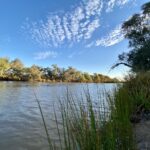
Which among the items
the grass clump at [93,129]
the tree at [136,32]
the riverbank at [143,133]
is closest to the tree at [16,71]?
the tree at [136,32]

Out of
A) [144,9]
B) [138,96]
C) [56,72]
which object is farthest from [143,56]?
[56,72]

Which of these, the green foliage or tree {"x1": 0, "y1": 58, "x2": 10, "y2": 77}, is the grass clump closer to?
the green foliage

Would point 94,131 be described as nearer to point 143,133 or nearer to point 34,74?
point 143,133

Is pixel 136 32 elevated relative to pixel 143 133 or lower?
elevated

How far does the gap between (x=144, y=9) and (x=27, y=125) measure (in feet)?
48.2

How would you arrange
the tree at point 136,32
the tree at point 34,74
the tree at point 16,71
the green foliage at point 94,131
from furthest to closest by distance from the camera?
the tree at point 34,74
the tree at point 16,71
the tree at point 136,32
the green foliage at point 94,131

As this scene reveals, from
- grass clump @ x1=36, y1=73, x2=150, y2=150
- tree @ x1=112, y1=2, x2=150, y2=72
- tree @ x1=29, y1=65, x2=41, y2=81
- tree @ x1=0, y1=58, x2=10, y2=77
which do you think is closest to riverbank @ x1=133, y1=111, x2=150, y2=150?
grass clump @ x1=36, y1=73, x2=150, y2=150

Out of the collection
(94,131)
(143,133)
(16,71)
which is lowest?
(143,133)

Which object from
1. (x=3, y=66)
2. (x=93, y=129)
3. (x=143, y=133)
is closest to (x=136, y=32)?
(x=143, y=133)

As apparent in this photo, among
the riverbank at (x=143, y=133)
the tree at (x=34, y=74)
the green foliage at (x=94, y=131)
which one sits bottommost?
the riverbank at (x=143, y=133)

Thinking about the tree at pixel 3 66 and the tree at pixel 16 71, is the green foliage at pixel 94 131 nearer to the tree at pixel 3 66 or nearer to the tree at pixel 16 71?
the tree at pixel 3 66

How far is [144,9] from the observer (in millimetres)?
18891

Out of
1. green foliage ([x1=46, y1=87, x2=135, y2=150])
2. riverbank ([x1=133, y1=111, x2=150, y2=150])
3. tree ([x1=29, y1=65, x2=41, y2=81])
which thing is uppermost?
tree ([x1=29, y1=65, x2=41, y2=81])

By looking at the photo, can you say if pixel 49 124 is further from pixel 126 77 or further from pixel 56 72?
pixel 56 72
